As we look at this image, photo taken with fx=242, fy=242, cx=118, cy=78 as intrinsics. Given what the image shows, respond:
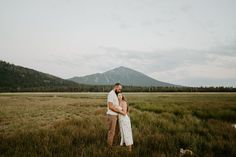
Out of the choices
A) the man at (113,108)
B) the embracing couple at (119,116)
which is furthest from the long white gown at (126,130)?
the man at (113,108)

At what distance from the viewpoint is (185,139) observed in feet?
33.8

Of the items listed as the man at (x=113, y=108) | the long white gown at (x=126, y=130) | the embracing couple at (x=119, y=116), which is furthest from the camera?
the man at (x=113, y=108)

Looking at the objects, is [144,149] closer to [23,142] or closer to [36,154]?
[36,154]

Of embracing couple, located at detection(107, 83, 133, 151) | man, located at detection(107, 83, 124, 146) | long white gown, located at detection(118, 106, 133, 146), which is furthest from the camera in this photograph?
man, located at detection(107, 83, 124, 146)

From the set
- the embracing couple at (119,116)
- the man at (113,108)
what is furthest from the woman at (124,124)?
the man at (113,108)

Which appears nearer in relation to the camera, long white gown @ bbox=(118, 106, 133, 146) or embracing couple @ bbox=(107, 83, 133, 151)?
long white gown @ bbox=(118, 106, 133, 146)

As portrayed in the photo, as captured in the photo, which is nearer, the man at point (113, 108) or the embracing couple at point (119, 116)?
the embracing couple at point (119, 116)

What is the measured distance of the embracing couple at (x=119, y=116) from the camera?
8.84 metres

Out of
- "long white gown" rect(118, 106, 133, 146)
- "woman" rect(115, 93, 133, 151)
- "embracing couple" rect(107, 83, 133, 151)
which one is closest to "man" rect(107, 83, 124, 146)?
"embracing couple" rect(107, 83, 133, 151)

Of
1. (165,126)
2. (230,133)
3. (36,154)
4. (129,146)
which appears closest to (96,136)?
(129,146)

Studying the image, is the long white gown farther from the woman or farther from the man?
the man

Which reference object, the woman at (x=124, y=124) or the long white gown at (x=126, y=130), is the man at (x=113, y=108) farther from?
the long white gown at (x=126, y=130)

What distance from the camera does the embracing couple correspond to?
8.84 metres

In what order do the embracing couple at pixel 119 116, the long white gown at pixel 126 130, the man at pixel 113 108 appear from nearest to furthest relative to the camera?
the long white gown at pixel 126 130
the embracing couple at pixel 119 116
the man at pixel 113 108
